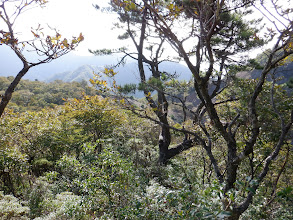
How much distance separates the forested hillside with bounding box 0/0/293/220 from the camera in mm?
1876

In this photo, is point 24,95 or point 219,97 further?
point 24,95

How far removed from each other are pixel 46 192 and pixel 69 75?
208 meters

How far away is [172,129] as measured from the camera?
3691 millimetres

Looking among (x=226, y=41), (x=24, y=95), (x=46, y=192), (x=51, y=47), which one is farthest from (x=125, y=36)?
(x=24, y=95)

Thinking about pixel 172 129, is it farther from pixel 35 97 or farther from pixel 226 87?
pixel 35 97

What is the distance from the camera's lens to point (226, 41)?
4.61 meters

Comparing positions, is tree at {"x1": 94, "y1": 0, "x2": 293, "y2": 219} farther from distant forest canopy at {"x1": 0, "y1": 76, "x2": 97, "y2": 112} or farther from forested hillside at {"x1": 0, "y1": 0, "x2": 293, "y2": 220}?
distant forest canopy at {"x1": 0, "y1": 76, "x2": 97, "y2": 112}

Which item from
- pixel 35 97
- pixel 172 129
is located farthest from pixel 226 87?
pixel 35 97

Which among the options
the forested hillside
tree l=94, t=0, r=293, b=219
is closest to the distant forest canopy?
the forested hillside

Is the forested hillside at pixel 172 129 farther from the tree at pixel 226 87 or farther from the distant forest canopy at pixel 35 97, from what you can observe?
the distant forest canopy at pixel 35 97

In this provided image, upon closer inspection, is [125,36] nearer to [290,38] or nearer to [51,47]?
[51,47]

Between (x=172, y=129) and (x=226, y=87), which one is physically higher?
(x=226, y=87)

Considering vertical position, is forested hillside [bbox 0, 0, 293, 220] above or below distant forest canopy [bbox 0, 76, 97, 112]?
below

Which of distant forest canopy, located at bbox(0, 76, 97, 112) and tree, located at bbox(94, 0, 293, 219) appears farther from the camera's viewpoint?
distant forest canopy, located at bbox(0, 76, 97, 112)
